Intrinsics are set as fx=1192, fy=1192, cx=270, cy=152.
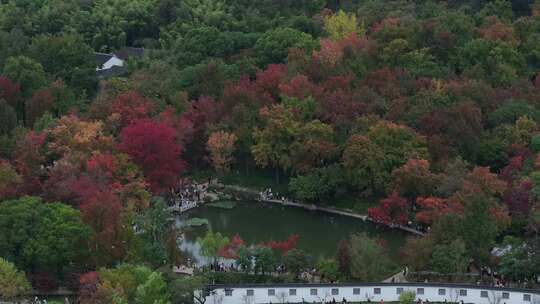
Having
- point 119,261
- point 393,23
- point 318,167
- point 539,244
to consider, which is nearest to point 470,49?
point 393,23

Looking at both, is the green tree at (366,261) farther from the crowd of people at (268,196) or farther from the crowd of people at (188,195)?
the crowd of people at (188,195)

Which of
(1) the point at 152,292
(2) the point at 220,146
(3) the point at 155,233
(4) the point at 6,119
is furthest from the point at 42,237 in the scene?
(2) the point at 220,146

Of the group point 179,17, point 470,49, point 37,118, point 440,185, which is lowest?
point 440,185

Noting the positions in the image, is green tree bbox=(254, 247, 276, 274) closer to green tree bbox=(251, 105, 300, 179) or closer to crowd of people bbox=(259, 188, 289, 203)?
crowd of people bbox=(259, 188, 289, 203)

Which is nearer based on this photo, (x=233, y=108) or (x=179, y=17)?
(x=233, y=108)

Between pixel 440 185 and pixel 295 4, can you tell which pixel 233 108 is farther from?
pixel 295 4

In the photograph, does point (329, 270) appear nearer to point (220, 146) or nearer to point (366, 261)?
point (366, 261)

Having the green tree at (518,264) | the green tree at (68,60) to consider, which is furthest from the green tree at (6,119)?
the green tree at (518,264)
